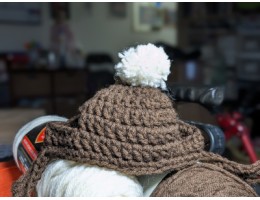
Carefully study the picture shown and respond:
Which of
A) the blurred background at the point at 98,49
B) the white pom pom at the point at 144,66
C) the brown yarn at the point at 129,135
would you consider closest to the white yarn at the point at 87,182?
the brown yarn at the point at 129,135

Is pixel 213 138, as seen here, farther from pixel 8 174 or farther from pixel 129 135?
pixel 8 174

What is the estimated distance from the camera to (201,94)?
67cm

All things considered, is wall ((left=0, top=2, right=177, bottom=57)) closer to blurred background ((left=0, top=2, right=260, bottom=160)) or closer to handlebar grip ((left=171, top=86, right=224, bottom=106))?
blurred background ((left=0, top=2, right=260, bottom=160))

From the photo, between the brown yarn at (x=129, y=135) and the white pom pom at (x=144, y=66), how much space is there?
1 centimetres

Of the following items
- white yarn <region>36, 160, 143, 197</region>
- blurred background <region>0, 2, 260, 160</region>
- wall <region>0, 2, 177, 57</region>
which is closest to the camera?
white yarn <region>36, 160, 143, 197</region>

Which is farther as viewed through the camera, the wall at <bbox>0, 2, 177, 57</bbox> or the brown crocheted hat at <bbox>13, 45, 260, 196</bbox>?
the wall at <bbox>0, 2, 177, 57</bbox>

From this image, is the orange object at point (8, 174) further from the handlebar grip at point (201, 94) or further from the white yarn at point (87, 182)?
the handlebar grip at point (201, 94)

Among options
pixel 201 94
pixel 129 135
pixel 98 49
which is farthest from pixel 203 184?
pixel 98 49

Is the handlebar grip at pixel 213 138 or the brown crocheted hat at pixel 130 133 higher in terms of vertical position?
the brown crocheted hat at pixel 130 133

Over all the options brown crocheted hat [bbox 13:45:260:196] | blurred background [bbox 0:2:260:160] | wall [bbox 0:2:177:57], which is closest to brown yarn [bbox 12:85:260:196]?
brown crocheted hat [bbox 13:45:260:196]

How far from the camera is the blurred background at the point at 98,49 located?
2.18 metres

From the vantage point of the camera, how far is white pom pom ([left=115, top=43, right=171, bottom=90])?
43 centimetres

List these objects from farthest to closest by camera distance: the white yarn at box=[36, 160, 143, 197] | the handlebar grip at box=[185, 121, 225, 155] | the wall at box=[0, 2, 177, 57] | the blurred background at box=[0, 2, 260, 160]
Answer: the wall at box=[0, 2, 177, 57], the blurred background at box=[0, 2, 260, 160], the handlebar grip at box=[185, 121, 225, 155], the white yarn at box=[36, 160, 143, 197]

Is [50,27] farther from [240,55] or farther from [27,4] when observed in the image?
[240,55]
